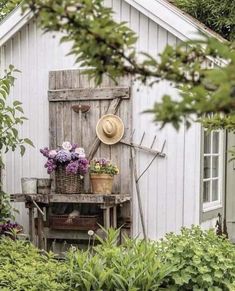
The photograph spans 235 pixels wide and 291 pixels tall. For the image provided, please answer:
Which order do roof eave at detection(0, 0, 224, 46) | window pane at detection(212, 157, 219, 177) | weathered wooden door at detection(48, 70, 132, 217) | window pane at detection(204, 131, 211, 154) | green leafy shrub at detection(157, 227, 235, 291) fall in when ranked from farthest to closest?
window pane at detection(212, 157, 219, 177)
window pane at detection(204, 131, 211, 154)
weathered wooden door at detection(48, 70, 132, 217)
roof eave at detection(0, 0, 224, 46)
green leafy shrub at detection(157, 227, 235, 291)

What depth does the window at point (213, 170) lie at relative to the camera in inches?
233

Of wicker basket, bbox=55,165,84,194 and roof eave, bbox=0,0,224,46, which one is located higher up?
roof eave, bbox=0,0,224,46

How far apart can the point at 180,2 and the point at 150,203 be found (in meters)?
5.67

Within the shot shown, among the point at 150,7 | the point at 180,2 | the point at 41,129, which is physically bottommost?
the point at 41,129

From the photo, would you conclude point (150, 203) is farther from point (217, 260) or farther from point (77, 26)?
point (77, 26)

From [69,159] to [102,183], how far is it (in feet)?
1.48

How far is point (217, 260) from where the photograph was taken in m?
3.49

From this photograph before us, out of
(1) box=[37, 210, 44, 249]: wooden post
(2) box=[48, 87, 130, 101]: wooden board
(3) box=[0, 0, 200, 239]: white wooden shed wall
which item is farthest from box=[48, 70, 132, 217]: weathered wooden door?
(1) box=[37, 210, 44, 249]: wooden post

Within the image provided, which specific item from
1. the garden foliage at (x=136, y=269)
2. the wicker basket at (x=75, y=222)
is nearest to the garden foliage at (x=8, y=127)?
the wicker basket at (x=75, y=222)

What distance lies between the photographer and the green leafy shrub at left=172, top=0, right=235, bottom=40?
30.8 ft

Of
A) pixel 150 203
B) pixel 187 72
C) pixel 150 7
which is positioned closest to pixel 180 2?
pixel 150 7

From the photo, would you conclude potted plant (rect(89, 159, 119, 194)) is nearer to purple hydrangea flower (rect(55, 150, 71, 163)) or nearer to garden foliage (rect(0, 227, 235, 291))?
purple hydrangea flower (rect(55, 150, 71, 163))

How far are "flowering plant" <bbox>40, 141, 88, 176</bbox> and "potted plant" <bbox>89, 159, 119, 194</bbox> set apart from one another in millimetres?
117

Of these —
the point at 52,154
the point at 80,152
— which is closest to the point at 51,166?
the point at 52,154
